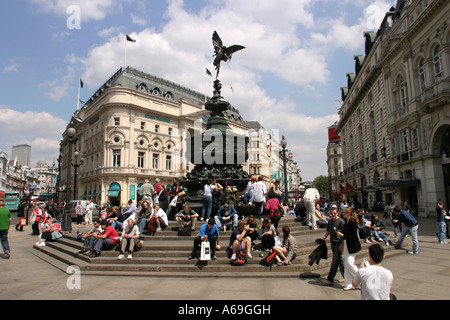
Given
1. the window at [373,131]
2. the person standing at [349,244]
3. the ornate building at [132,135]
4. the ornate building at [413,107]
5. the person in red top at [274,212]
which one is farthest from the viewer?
the ornate building at [132,135]

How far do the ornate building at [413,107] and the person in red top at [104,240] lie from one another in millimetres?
24735

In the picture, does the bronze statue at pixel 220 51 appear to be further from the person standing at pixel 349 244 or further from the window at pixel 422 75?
the window at pixel 422 75

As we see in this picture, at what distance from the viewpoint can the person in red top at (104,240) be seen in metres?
8.35

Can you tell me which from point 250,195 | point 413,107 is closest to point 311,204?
point 250,195

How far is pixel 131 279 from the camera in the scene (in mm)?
6699

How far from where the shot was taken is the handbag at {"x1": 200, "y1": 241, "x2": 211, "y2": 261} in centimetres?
721

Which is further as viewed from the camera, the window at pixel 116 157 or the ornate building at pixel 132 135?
the window at pixel 116 157

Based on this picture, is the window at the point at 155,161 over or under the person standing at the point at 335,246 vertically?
over

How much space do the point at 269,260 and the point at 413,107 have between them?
86.5 ft

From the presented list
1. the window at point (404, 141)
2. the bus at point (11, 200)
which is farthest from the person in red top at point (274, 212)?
the bus at point (11, 200)

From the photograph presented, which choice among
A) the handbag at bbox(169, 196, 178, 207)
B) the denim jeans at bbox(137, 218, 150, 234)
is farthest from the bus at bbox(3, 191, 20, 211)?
the denim jeans at bbox(137, 218, 150, 234)
